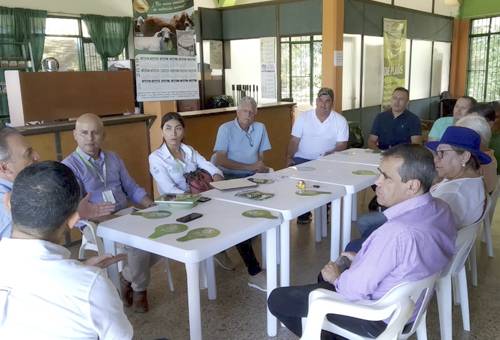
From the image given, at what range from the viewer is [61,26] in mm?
8180

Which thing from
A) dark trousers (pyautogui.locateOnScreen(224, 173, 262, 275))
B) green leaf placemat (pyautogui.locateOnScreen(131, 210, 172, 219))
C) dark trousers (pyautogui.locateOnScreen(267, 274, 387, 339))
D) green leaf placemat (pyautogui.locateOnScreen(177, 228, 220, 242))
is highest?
green leaf placemat (pyautogui.locateOnScreen(131, 210, 172, 219))

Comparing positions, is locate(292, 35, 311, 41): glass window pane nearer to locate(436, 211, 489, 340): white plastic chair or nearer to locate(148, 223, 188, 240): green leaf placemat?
locate(436, 211, 489, 340): white plastic chair

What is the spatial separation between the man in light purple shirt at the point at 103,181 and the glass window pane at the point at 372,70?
18.0 ft

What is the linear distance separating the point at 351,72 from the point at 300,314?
5.75m

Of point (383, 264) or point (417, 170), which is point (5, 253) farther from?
point (417, 170)

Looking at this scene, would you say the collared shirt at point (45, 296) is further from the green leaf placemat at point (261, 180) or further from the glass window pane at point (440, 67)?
the glass window pane at point (440, 67)

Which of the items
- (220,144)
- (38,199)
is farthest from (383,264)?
(220,144)

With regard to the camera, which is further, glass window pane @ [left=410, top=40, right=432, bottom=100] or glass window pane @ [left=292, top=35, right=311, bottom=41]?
glass window pane @ [left=410, top=40, right=432, bottom=100]

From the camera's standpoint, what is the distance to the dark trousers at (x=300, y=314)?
5.24 feet

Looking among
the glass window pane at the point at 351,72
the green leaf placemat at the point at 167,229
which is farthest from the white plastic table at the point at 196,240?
the glass window pane at the point at 351,72

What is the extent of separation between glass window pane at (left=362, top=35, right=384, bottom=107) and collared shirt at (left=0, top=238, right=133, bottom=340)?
6.81 m

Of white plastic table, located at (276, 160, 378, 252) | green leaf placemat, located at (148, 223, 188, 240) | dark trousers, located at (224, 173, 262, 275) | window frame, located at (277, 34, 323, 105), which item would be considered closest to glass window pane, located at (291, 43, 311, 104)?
window frame, located at (277, 34, 323, 105)

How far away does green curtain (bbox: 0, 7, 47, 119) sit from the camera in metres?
7.29

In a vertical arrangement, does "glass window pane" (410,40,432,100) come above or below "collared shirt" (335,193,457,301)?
above
